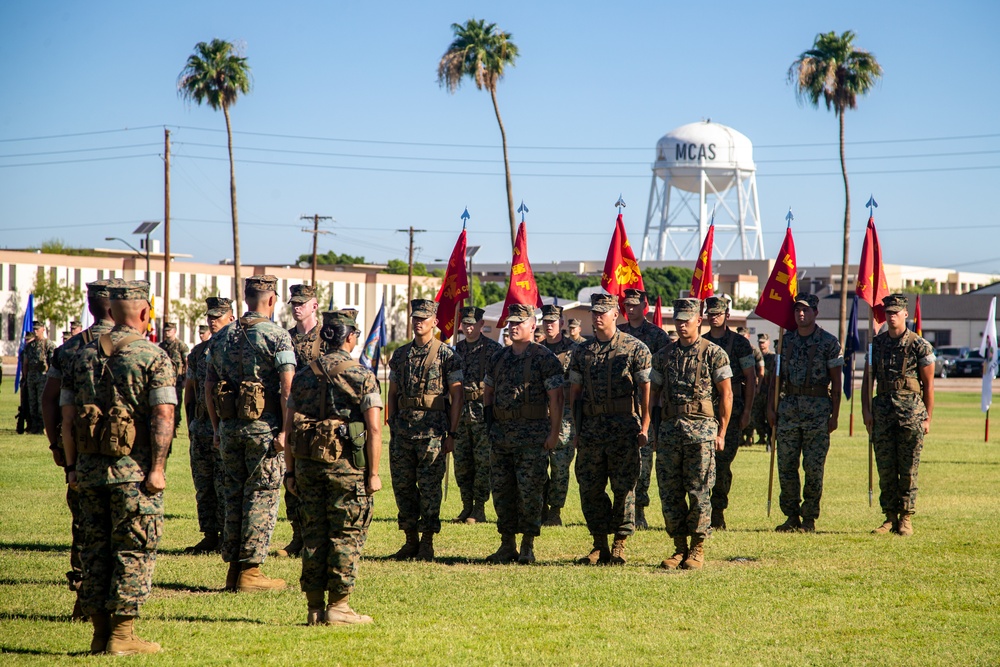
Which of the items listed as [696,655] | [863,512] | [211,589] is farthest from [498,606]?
[863,512]

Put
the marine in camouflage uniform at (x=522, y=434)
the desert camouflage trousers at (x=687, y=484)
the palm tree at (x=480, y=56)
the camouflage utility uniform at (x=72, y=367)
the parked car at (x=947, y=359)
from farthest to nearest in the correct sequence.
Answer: the parked car at (x=947, y=359) → the palm tree at (x=480, y=56) → the marine in camouflage uniform at (x=522, y=434) → the desert camouflage trousers at (x=687, y=484) → the camouflage utility uniform at (x=72, y=367)

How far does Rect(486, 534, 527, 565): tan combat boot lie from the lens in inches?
398

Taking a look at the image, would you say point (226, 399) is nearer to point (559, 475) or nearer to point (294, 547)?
point (294, 547)

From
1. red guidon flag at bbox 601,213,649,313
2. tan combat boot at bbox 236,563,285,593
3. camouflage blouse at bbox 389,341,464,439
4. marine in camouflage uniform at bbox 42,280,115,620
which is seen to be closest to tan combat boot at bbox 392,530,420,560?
camouflage blouse at bbox 389,341,464,439

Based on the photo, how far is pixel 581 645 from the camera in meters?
7.15

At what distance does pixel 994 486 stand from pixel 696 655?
10641mm

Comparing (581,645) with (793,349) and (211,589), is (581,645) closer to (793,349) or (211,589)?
(211,589)

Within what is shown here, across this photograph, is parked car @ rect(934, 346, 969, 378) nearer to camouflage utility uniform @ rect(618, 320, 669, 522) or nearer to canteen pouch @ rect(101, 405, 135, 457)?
camouflage utility uniform @ rect(618, 320, 669, 522)

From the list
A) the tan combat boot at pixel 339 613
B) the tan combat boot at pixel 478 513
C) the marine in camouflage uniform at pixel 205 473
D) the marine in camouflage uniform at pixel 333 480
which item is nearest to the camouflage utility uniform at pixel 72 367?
the marine in camouflage uniform at pixel 333 480

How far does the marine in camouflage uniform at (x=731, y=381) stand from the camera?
38.3 ft

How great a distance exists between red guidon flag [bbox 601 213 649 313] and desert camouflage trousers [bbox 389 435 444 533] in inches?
226

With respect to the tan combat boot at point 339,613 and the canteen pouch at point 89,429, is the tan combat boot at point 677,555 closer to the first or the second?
the tan combat boot at point 339,613

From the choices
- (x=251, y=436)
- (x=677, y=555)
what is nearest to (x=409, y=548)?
(x=251, y=436)

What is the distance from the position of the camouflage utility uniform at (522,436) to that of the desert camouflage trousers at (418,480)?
54cm
